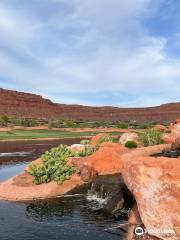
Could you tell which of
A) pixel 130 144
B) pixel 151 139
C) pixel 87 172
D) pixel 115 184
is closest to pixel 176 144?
pixel 87 172

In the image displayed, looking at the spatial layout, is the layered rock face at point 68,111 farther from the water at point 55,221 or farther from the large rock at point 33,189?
the water at point 55,221

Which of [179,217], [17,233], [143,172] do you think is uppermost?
[143,172]

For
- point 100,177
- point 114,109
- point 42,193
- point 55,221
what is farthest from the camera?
point 114,109

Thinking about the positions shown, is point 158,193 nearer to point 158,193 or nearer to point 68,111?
point 158,193

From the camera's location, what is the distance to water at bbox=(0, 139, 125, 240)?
1425 centimetres

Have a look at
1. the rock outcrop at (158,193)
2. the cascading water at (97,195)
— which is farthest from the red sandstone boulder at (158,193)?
the cascading water at (97,195)

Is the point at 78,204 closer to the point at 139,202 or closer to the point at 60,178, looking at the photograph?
the point at 60,178

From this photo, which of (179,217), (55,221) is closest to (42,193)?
(55,221)

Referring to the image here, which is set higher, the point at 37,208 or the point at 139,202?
the point at 139,202

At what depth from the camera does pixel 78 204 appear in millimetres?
18391

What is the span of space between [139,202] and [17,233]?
4416mm

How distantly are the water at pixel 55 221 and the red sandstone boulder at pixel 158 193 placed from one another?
1454 millimetres

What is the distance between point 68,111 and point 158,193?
159m

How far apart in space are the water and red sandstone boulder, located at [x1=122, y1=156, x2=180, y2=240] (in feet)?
4.77
